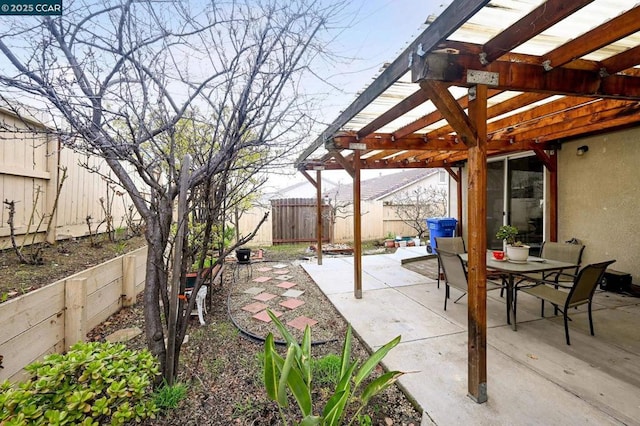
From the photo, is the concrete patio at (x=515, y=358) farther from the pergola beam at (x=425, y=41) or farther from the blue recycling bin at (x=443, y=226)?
the blue recycling bin at (x=443, y=226)

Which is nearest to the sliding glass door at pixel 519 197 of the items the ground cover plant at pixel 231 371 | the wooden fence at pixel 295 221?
the ground cover plant at pixel 231 371

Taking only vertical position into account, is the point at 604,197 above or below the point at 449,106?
below

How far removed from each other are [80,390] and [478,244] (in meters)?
2.54

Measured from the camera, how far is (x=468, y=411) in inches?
74.8

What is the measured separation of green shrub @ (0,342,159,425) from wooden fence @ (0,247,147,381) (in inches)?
27.1

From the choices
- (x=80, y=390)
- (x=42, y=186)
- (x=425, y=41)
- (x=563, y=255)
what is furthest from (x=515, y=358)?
(x=42, y=186)

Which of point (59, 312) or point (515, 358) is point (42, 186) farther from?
point (515, 358)

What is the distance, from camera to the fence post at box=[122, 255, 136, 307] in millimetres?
3842

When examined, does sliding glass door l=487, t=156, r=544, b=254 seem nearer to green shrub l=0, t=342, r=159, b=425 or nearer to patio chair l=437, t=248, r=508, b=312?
patio chair l=437, t=248, r=508, b=312

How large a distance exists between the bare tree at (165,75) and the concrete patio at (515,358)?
1.97 meters

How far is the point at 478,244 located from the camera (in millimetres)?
2016

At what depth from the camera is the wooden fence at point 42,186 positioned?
2.91 metres

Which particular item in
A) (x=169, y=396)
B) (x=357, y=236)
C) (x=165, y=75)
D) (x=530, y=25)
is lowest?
(x=169, y=396)

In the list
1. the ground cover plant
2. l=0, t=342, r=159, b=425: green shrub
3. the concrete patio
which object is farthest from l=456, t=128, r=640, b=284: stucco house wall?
l=0, t=342, r=159, b=425: green shrub
